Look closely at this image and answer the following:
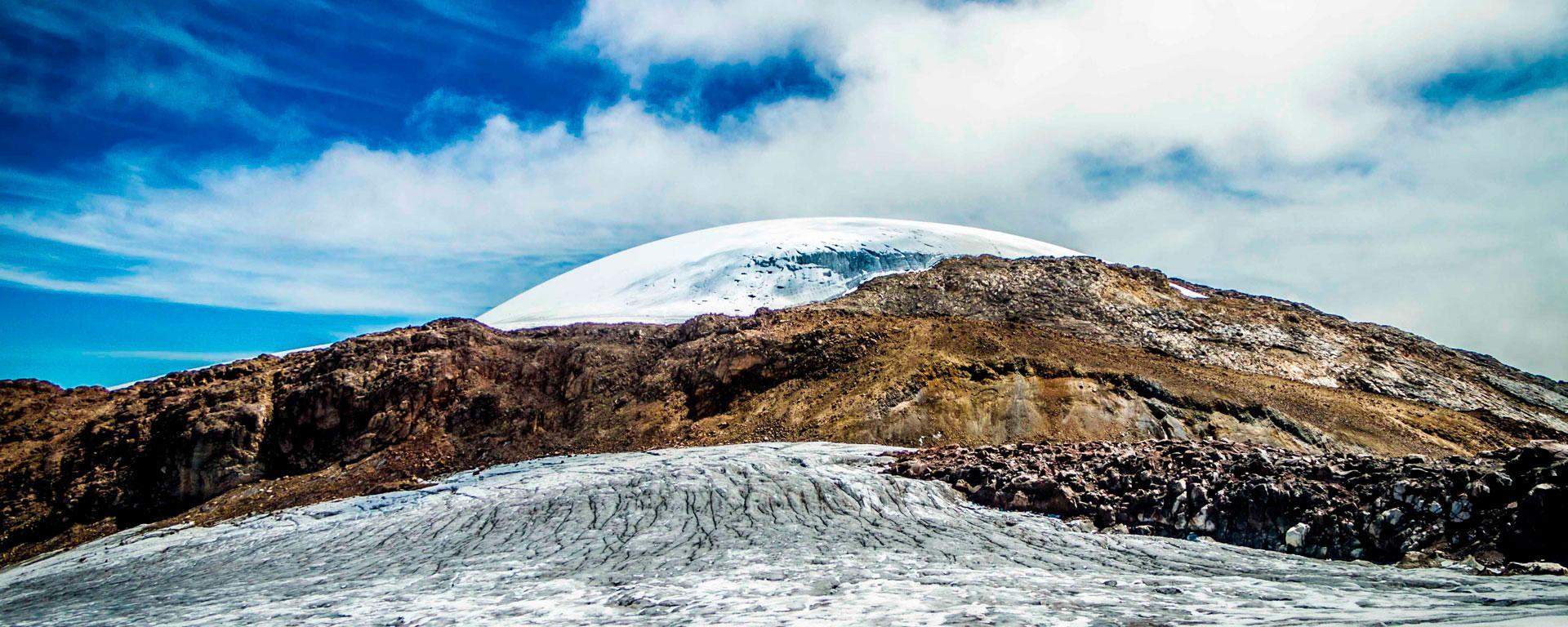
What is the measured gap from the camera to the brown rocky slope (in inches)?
849

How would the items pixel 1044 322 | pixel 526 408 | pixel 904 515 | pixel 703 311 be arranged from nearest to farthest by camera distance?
pixel 904 515 → pixel 526 408 → pixel 1044 322 → pixel 703 311

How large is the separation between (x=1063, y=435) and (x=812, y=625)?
53.3 ft

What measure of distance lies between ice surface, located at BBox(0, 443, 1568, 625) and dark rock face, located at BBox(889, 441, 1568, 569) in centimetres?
55

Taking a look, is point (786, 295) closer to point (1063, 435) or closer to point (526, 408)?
point (526, 408)

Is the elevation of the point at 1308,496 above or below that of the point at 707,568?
above

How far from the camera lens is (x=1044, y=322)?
1196 inches

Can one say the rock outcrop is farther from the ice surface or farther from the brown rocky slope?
the ice surface

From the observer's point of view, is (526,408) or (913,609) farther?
(526,408)

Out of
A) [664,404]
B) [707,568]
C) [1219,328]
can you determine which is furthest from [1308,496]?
[1219,328]

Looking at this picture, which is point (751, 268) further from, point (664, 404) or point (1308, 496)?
point (1308, 496)

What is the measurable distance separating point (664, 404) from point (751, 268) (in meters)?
20.0

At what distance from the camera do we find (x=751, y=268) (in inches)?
1709

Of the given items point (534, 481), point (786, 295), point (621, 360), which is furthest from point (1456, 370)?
point (534, 481)

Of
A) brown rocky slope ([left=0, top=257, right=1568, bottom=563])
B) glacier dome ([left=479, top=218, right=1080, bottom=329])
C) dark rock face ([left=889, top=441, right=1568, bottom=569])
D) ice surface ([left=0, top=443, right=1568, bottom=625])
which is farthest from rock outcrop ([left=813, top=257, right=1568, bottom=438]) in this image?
dark rock face ([left=889, top=441, right=1568, bottom=569])
